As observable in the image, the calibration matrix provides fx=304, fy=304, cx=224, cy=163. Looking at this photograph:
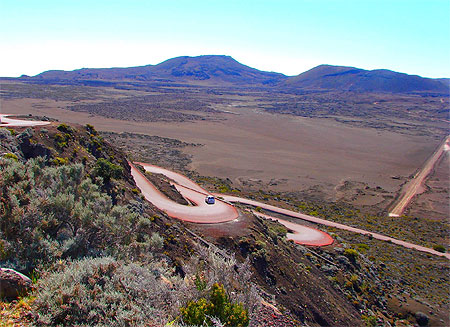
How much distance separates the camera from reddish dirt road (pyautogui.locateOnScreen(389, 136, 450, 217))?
128ft

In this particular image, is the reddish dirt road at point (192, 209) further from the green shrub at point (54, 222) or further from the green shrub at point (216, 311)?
the green shrub at point (216, 311)

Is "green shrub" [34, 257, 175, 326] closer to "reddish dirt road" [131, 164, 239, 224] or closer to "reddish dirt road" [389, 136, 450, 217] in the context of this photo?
"reddish dirt road" [131, 164, 239, 224]

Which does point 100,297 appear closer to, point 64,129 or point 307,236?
point 64,129

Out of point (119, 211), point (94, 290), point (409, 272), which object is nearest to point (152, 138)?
point (409, 272)


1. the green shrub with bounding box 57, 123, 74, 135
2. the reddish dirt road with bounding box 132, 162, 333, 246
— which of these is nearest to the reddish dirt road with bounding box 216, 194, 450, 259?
the reddish dirt road with bounding box 132, 162, 333, 246

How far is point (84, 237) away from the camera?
314 inches

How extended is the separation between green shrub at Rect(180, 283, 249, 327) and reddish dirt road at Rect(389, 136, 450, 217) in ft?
120

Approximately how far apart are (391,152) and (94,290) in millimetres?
71831

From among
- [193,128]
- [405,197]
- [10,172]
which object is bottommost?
[405,197]

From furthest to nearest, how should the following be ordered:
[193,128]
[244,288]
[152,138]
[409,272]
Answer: [193,128], [152,138], [409,272], [244,288]

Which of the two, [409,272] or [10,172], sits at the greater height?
[10,172]

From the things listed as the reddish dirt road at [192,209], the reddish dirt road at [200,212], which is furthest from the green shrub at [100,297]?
the reddish dirt road at [200,212]

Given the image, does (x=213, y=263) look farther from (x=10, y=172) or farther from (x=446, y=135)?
(x=446, y=135)

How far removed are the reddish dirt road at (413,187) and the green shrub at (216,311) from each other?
3658cm
